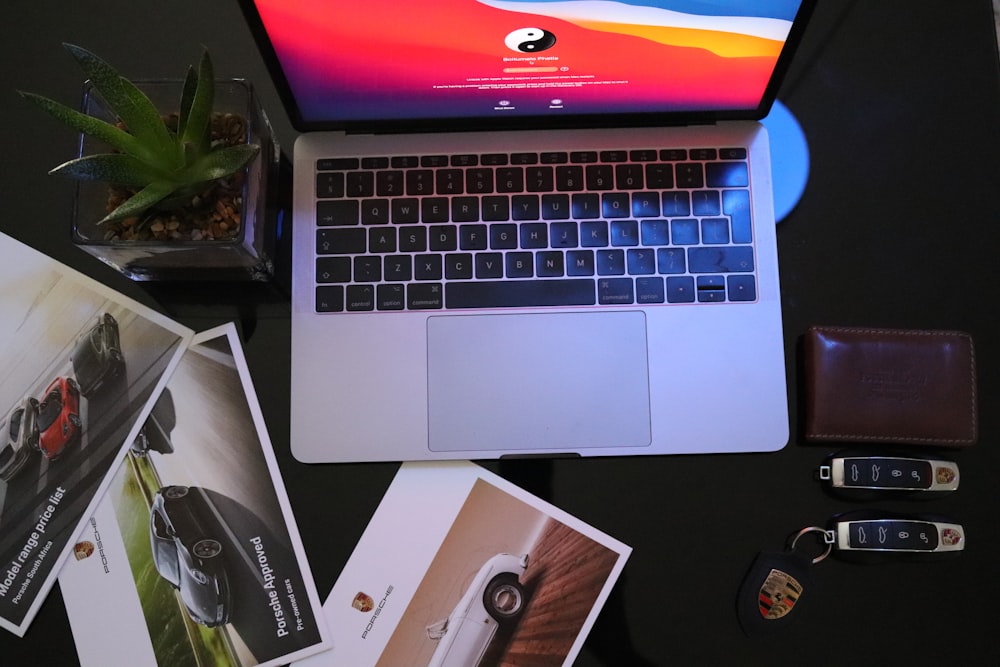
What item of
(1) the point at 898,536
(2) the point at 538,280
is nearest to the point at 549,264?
(2) the point at 538,280

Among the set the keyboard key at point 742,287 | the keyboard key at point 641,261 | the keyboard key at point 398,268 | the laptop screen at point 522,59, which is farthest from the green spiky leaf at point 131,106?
the keyboard key at point 742,287

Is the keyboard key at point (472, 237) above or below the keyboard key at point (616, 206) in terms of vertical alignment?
below

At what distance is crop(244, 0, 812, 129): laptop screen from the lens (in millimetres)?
658

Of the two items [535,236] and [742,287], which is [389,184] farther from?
[742,287]

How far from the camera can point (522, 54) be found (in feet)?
2.31

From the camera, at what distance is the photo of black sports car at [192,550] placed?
2.54ft

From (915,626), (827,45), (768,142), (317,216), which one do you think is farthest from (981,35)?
(317,216)

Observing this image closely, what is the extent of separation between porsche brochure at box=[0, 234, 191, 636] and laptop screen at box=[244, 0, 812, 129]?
288 mm

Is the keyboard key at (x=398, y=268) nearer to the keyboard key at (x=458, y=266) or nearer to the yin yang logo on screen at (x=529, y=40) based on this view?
the keyboard key at (x=458, y=266)

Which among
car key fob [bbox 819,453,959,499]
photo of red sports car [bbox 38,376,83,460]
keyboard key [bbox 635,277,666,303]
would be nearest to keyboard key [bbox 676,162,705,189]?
keyboard key [bbox 635,277,666,303]

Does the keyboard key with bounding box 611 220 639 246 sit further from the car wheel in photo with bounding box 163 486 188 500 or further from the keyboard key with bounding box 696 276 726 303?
the car wheel in photo with bounding box 163 486 188 500

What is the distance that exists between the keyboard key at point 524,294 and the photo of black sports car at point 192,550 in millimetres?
334

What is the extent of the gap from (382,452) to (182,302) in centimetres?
27

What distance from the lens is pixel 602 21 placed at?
0.67 m
